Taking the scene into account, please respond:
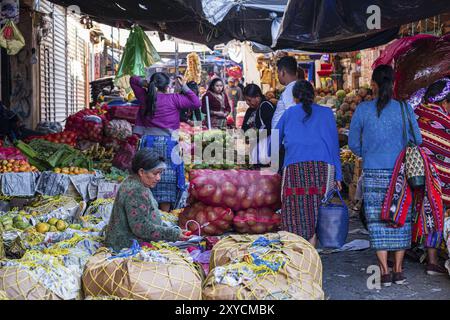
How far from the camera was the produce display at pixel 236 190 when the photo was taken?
6.54 meters

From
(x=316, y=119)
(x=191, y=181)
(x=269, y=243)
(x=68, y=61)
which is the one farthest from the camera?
(x=68, y=61)

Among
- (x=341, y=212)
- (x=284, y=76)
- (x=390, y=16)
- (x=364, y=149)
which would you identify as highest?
(x=390, y=16)

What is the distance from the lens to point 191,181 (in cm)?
665

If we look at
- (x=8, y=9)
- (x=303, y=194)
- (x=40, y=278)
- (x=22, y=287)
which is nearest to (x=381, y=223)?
(x=303, y=194)

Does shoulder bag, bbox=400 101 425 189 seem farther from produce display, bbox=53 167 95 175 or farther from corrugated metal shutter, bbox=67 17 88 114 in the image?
corrugated metal shutter, bbox=67 17 88 114

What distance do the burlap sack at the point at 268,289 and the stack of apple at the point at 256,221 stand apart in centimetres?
250

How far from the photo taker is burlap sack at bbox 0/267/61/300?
3850 mm

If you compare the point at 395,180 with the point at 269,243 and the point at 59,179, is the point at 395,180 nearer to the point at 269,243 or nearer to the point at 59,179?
the point at 269,243

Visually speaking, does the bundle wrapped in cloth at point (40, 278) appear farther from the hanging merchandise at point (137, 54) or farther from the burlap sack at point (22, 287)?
the hanging merchandise at point (137, 54)

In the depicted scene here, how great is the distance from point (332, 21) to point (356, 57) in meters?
8.72

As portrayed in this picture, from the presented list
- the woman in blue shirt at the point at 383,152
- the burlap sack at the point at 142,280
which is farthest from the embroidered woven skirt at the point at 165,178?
the burlap sack at the point at 142,280

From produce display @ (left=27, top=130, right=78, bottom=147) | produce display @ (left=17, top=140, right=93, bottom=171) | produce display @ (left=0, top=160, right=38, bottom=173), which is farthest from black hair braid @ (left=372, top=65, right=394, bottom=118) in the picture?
produce display @ (left=27, top=130, right=78, bottom=147)

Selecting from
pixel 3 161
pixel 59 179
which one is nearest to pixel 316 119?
pixel 59 179

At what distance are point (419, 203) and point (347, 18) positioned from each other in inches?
79.0
